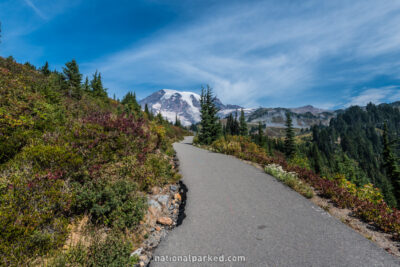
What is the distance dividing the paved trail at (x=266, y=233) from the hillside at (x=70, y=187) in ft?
4.04

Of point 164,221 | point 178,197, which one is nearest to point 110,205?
point 164,221

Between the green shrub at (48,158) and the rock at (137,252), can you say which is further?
the green shrub at (48,158)

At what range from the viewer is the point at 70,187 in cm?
467

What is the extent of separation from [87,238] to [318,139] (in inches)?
6848

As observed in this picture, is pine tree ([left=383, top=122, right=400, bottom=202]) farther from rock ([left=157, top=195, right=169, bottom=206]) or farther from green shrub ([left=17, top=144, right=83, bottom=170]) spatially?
green shrub ([left=17, top=144, right=83, bottom=170])

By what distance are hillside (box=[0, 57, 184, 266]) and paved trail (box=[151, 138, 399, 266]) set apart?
4.04 ft

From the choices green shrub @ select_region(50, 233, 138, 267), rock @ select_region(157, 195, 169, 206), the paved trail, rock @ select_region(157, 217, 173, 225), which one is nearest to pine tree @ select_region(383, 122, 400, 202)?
the paved trail

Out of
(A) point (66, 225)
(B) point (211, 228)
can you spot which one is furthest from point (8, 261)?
(B) point (211, 228)

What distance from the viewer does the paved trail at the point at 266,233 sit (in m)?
3.43

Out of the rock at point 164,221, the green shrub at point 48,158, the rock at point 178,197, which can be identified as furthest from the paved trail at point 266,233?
the green shrub at point 48,158

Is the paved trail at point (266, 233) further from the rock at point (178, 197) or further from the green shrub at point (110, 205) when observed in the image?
the green shrub at point (110, 205)

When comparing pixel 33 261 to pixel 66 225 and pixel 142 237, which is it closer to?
pixel 66 225

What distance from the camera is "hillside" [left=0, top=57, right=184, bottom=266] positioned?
10.6ft

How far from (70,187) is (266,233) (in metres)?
5.23
